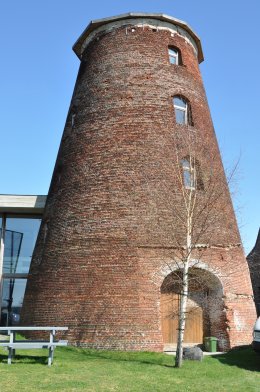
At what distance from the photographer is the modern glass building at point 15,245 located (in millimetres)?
20750

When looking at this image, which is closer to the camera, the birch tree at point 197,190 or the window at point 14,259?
the birch tree at point 197,190

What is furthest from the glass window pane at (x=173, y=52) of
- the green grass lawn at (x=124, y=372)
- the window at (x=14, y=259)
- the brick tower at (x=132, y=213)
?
the green grass lawn at (x=124, y=372)

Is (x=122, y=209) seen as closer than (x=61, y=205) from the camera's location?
Yes

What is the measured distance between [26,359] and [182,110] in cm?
998

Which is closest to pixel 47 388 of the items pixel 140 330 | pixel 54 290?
pixel 140 330

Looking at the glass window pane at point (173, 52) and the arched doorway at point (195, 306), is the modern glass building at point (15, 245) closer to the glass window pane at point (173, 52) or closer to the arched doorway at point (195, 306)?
the glass window pane at point (173, 52)

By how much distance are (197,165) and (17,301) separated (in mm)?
11080

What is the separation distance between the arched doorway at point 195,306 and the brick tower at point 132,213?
0.03m

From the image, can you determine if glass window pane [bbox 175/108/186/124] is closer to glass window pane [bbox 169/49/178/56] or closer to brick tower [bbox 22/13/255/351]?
brick tower [bbox 22/13/255/351]

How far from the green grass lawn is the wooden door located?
6.10ft

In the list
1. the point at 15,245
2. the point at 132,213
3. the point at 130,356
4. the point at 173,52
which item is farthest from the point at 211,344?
the point at 15,245

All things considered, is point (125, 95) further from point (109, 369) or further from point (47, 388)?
point (47, 388)

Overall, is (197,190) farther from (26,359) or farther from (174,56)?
(26,359)

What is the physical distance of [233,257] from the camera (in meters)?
14.5
